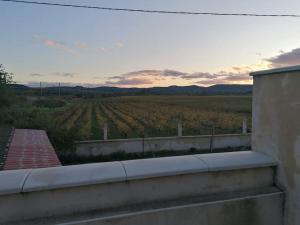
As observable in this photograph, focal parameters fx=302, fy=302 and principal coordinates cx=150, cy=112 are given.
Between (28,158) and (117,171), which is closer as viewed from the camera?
(117,171)

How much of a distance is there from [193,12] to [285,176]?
27.8 feet

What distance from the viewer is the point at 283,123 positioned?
2922 mm

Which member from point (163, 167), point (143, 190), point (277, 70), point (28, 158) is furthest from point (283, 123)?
point (28, 158)

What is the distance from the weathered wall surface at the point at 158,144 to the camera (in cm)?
1384

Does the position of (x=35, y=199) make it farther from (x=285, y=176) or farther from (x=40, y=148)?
(x=40, y=148)

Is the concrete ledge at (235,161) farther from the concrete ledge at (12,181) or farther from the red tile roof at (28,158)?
the red tile roof at (28,158)

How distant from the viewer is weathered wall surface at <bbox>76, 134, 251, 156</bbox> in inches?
545

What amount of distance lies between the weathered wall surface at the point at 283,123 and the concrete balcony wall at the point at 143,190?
12cm

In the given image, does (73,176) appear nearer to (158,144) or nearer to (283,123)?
(283,123)

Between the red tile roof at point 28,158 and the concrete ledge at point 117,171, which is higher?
the concrete ledge at point 117,171

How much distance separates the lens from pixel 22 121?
50.9 ft

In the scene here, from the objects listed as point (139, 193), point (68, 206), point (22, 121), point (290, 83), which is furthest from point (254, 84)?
point (22, 121)

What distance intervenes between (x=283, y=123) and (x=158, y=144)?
1210 centimetres

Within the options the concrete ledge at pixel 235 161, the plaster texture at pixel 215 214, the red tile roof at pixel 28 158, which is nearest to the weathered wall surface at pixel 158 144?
→ the red tile roof at pixel 28 158
